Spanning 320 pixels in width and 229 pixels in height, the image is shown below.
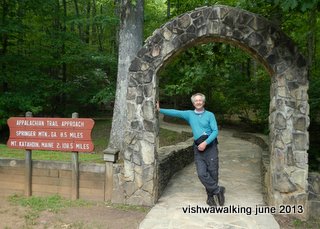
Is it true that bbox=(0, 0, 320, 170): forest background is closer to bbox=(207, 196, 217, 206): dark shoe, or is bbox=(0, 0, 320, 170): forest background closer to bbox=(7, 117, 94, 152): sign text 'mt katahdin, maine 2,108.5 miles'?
bbox=(7, 117, 94, 152): sign text 'mt katahdin, maine 2,108.5 miles'

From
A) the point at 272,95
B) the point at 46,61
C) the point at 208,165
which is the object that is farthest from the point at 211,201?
the point at 46,61

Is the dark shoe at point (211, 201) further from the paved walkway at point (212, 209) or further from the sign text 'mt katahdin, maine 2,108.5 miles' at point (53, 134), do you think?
the sign text 'mt katahdin, maine 2,108.5 miles' at point (53, 134)

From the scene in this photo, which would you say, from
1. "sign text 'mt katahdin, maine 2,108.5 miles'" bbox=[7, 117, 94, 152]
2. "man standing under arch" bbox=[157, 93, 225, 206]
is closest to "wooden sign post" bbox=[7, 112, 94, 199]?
"sign text 'mt katahdin, maine 2,108.5 miles'" bbox=[7, 117, 94, 152]

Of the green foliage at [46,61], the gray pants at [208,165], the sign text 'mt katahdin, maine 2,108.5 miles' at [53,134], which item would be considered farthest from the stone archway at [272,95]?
the green foliage at [46,61]

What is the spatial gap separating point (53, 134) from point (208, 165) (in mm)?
2997

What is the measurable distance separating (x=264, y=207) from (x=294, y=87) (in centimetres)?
214

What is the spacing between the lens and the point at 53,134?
6422 millimetres

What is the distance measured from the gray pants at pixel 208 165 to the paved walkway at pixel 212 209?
1.58 ft

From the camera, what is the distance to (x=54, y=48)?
1692cm

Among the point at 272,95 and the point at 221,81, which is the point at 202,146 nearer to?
the point at 272,95

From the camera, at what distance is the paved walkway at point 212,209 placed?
510 centimetres

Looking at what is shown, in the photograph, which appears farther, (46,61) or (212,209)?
(46,61)

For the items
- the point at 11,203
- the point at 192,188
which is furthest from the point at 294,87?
the point at 11,203

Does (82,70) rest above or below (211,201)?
above
